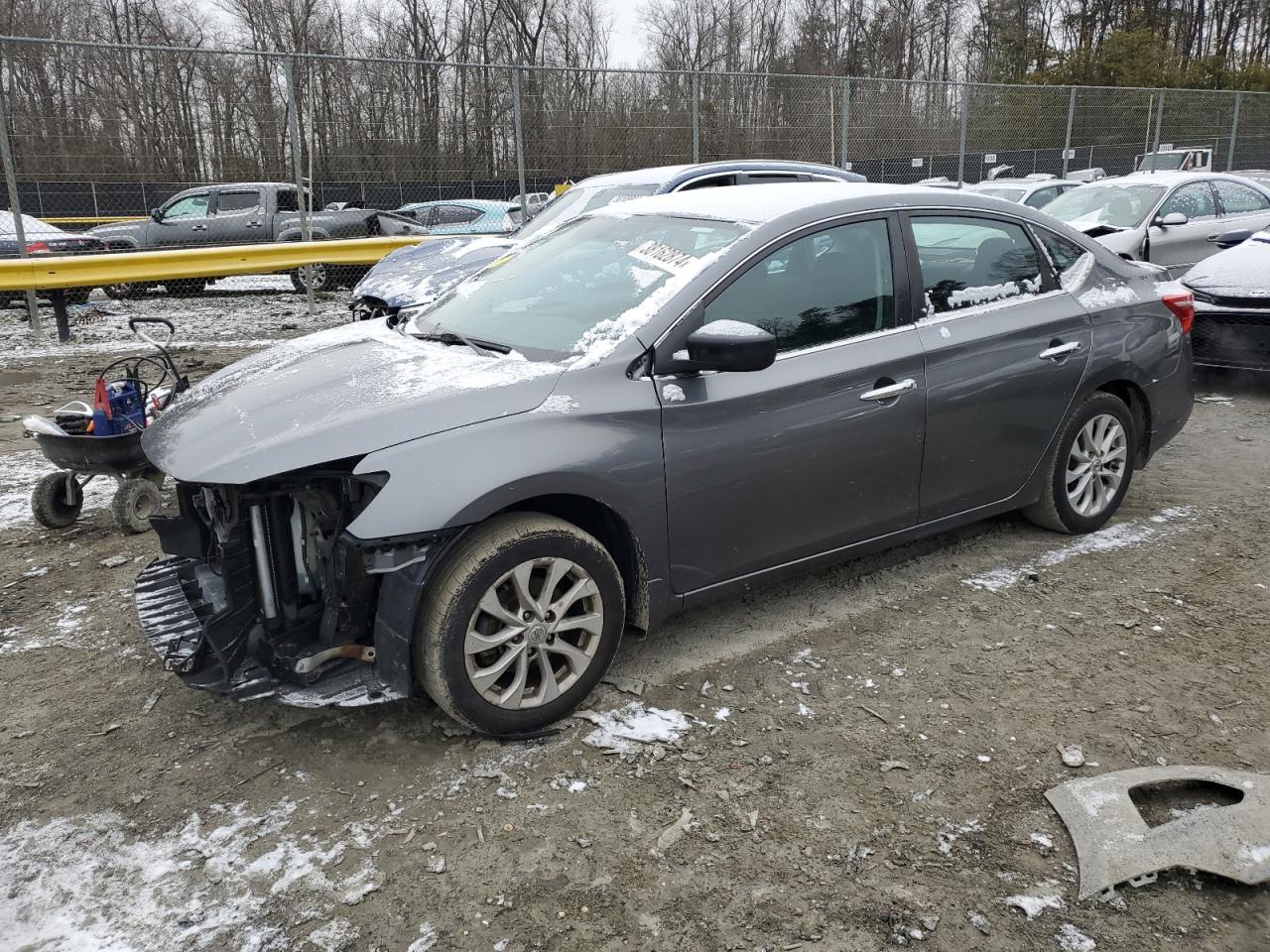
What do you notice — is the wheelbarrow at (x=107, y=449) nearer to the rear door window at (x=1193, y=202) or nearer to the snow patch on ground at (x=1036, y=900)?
the snow patch on ground at (x=1036, y=900)

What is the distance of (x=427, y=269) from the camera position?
811 cm

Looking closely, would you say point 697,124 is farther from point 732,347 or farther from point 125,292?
point 732,347

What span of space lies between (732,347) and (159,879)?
7.32 feet

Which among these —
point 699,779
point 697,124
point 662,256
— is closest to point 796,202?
point 662,256

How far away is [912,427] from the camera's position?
13.0 feet

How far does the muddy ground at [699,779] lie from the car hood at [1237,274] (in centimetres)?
367

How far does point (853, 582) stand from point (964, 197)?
1734mm

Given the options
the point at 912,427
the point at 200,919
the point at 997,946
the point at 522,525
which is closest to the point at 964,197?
the point at 912,427

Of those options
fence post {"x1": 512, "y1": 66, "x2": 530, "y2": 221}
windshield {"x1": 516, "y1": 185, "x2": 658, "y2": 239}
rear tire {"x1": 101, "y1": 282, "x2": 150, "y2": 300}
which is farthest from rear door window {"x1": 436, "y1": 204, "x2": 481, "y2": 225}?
windshield {"x1": 516, "y1": 185, "x2": 658, "y2": 239}

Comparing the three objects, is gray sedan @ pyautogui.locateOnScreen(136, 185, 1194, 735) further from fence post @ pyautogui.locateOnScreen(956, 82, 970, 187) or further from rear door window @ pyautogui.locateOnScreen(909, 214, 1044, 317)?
fence post @ pyautogui.locateOnScreen(956, 82, 970, 187)

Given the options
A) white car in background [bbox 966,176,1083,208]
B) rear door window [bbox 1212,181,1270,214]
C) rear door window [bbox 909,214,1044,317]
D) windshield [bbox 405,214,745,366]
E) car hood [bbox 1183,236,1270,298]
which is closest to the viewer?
windshield [bbox 405,214,745,366]

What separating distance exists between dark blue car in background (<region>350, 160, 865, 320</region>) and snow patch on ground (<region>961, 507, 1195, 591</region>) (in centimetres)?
369

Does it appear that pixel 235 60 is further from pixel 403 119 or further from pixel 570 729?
pixel 570 729

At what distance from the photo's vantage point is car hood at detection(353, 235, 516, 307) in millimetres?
7613
